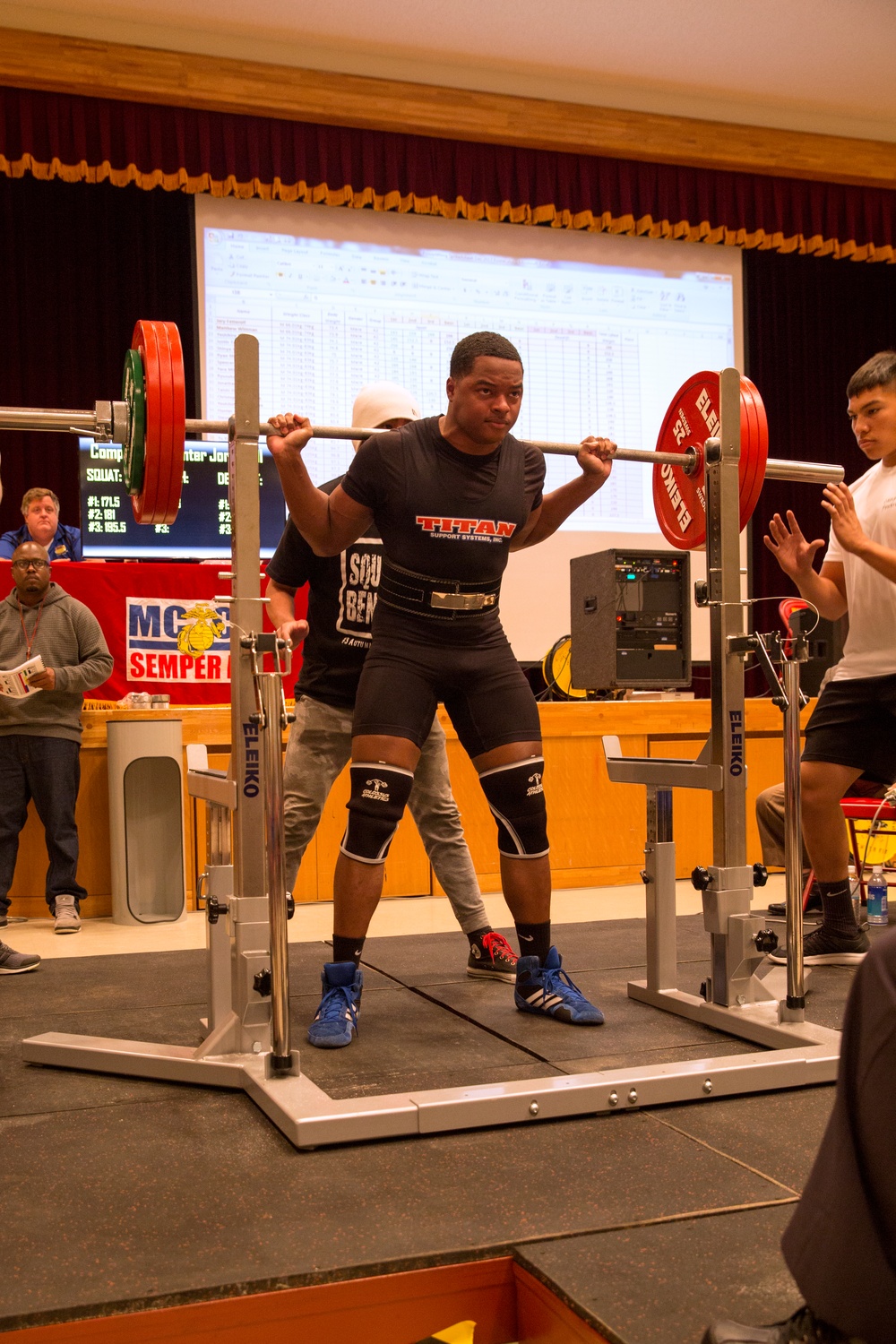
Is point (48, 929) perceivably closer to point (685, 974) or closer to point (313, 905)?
point (313, 905)

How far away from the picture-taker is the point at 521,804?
255cm

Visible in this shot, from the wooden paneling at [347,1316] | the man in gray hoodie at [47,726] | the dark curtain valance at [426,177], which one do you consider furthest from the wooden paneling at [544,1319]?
the dark curtain valance at [426,177]

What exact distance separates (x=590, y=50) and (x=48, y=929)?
5.62 metres

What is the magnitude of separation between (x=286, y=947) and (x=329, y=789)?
114 cm

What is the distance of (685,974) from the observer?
10.0 feet

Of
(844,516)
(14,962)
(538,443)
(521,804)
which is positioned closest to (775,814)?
(844,516)

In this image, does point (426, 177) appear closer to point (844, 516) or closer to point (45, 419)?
point (844, 516)

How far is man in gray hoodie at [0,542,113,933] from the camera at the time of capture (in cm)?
427

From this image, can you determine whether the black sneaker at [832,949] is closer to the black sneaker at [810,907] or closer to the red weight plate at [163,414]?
the black sneaker at [810,907]

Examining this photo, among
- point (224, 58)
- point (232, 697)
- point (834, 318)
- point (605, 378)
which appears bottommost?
point (232, 697)

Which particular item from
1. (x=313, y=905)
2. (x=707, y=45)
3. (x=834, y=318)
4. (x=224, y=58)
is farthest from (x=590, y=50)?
(x=313, y=905)

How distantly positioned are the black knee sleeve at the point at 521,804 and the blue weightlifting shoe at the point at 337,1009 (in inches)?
16.4

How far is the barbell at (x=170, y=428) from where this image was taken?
2285 mm

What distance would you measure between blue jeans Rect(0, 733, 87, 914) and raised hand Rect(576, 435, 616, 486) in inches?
98.8
